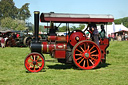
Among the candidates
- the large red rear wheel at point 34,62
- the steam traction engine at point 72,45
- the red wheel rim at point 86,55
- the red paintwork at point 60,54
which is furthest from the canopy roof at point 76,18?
the large red rear wheel at point 34,62

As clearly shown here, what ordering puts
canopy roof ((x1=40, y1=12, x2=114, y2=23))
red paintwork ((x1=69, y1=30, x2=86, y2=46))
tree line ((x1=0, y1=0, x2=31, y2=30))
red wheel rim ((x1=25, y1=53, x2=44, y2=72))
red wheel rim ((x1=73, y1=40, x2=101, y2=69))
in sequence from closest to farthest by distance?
red wheel rim ((x1=25, y1=53, x2=44, y2=72)), canopy roof ((x1=40, y1=12, x2=114, y2=23)), red wheel rim ((x1=73, y1=40, x2=101, y2=69)), red paintwork ((x1=69, y1=30, x2=86, y2=46)), tree line ((x1=0, y1=0, x2=31, y2=30))

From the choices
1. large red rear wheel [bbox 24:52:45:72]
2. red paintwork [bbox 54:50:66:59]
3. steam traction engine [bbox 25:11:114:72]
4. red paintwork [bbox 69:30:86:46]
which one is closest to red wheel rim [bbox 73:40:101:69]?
steam traction engine [bbox 25:11:114:72]

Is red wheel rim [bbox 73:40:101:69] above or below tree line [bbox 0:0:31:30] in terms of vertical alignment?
below

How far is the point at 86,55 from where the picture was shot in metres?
7.91

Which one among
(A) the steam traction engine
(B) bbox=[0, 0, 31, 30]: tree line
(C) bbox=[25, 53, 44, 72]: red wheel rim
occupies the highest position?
(B) bbox=[0, 0, 31, 30]: tree line

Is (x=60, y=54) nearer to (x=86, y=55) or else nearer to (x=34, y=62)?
(x=86, y=55)

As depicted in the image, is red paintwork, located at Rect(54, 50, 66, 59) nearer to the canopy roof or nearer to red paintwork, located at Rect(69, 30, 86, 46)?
red paintwork, located at Rect(69, 30, 86, 46)

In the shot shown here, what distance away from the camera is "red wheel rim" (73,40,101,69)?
787cm

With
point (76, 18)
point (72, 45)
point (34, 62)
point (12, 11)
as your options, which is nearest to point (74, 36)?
point (72, 45)

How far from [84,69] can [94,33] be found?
1.47 metres

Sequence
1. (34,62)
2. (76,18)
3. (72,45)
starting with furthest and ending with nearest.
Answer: (72,45)
(76,18)
(34,62)

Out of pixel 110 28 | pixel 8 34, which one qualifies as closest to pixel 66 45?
pixel 8 34

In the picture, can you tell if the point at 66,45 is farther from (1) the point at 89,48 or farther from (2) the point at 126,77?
(2) the point at 126,77

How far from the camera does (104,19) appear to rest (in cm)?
798
